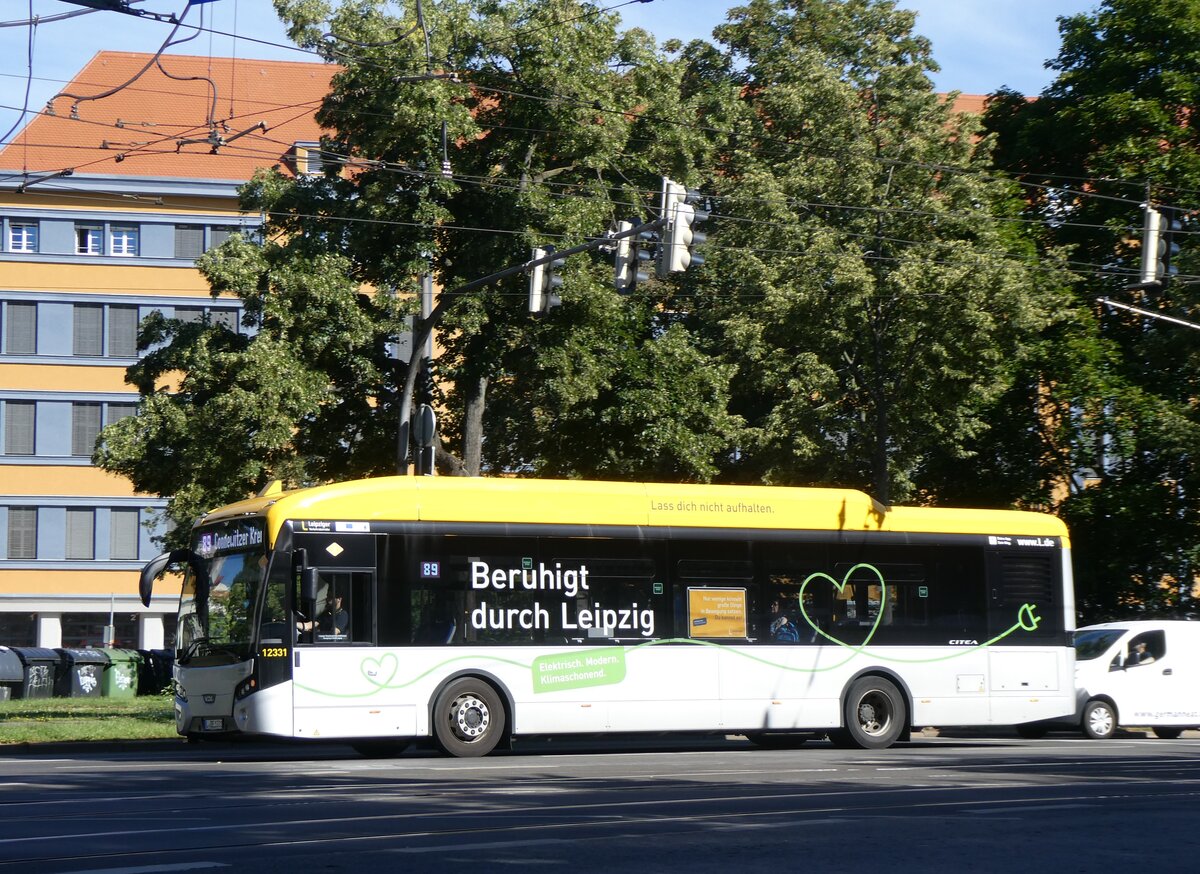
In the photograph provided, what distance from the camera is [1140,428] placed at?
31359 millimetres

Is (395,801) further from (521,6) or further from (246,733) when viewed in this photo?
(521,6)

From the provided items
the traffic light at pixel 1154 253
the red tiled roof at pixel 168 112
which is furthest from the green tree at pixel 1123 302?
the red tiled roof at pixel 168 112

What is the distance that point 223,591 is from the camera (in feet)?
57.7

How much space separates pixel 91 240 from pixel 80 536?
1145 centimetres

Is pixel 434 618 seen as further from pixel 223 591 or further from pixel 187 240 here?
pixel 187 240

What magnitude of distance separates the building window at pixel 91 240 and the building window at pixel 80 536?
32.9 feet

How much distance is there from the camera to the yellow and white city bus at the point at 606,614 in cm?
1708

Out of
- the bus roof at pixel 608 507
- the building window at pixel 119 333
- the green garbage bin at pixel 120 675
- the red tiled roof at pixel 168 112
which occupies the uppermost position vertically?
the red tiled roof at pixel 168 112

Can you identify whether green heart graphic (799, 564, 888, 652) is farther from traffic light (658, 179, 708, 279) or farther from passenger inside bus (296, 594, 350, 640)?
passenger inside bus (296, 594, 350, 640)

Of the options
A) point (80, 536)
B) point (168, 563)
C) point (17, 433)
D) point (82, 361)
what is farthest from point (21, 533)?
point (168, 563)

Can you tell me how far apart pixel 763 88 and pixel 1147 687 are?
56.9ft

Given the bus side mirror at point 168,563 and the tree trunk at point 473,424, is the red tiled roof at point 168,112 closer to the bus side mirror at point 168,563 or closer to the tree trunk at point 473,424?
the tree trunk at point 473,424

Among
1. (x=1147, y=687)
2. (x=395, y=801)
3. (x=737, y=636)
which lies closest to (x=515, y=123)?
(x=737, y=636)

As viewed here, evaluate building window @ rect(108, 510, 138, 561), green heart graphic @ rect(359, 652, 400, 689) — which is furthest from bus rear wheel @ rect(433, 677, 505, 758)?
building window @ rect(108, 510, 138, 561)
